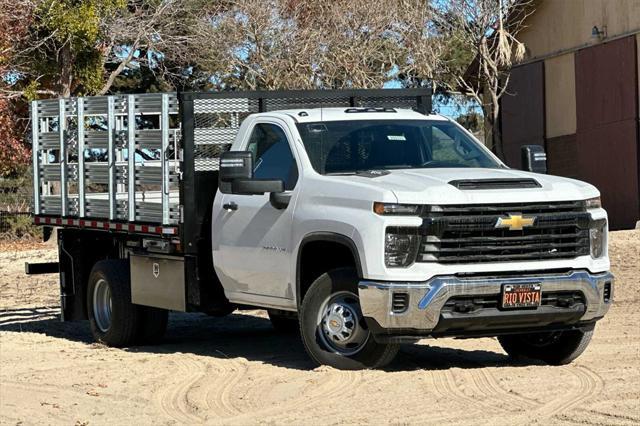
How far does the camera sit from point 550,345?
1180 centimetres

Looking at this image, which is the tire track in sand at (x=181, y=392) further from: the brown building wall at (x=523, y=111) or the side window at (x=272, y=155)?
the brown building wall at (x=523, y=111)

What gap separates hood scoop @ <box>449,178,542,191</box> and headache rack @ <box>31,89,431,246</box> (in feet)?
8.39

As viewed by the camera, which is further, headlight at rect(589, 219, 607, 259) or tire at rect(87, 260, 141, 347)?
tire at rect(87, 260, 141, 347)

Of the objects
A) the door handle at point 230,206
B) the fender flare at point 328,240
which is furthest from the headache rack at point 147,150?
the fender flare at point 328,240

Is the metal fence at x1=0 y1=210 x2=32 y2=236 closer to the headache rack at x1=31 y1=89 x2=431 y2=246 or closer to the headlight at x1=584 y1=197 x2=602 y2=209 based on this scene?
the headache rack at x1=31 y1=89 x2=431 y2=246

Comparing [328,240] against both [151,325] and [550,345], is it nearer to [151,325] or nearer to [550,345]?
[550,345]

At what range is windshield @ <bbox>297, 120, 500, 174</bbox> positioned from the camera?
Answer: 1169cm

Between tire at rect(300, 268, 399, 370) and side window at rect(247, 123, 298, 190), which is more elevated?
side window at rect(247, 123, 298, 190)

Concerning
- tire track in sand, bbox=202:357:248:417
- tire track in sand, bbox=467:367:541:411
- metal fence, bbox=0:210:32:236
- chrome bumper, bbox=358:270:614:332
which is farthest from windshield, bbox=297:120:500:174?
metal fence, bbox=0:210:32:236

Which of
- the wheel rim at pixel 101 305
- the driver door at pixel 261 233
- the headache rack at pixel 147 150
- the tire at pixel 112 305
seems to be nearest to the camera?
the driver door at pixel 261 233

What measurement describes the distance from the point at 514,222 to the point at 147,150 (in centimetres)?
430

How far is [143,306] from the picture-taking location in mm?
14039

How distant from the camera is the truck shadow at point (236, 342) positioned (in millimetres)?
12000

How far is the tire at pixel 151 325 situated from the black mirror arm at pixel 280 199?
2.97 metres
